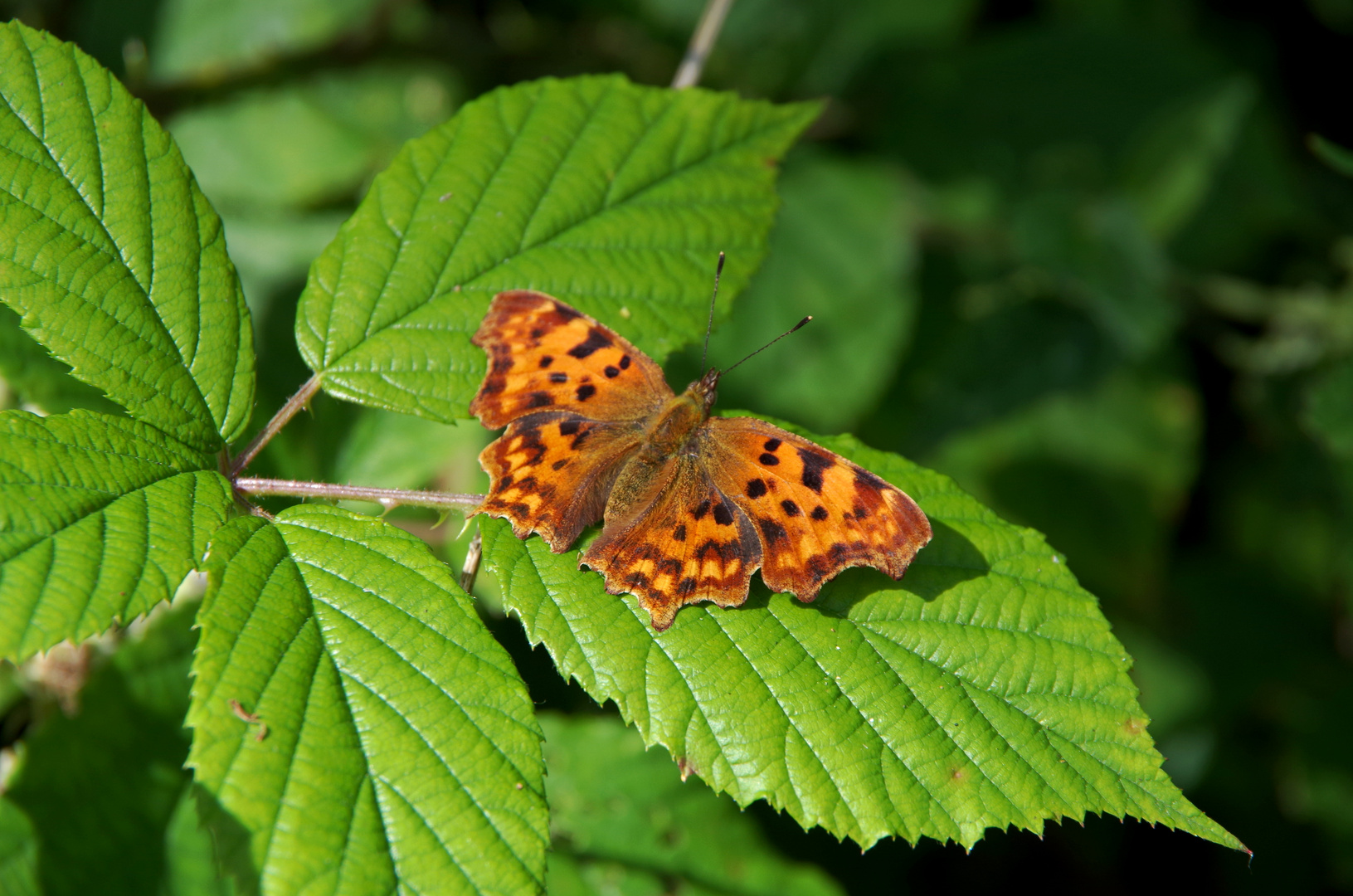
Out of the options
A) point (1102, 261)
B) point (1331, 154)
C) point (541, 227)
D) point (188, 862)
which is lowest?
point (188, 862)

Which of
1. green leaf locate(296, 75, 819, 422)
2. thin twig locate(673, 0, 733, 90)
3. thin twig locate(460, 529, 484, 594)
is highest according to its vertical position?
thin twig locate(673, 0, 733, 90)

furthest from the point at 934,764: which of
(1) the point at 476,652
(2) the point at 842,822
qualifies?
(1) the point at 476,652

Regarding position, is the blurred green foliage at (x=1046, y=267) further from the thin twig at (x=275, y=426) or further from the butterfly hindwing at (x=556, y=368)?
the thin twig at (x=275, y=426)

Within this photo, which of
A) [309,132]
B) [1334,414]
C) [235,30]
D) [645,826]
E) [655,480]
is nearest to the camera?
[655,480]

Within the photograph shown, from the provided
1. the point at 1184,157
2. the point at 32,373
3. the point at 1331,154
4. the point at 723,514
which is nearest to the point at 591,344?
the point at 723,514

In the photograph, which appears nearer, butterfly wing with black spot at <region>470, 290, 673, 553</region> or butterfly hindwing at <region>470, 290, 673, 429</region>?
butterfly wing with black spot at <region>470, 290, 673, 553</region>

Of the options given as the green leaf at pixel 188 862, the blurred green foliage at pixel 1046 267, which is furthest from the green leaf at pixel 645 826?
the green leaf at pixel 188 862

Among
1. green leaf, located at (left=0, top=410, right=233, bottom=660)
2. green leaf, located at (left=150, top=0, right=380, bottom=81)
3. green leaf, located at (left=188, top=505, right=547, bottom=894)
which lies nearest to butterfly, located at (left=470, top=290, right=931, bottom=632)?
green leaf, located at (left=188, top=505, right=547, bottom=894)

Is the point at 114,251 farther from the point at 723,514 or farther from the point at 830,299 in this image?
the point at 830,299

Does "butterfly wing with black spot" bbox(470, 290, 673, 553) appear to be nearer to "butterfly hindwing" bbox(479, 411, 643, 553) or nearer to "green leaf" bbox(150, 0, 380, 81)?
"butterfly hindwing" bbox(479, 411, 643, 553)
